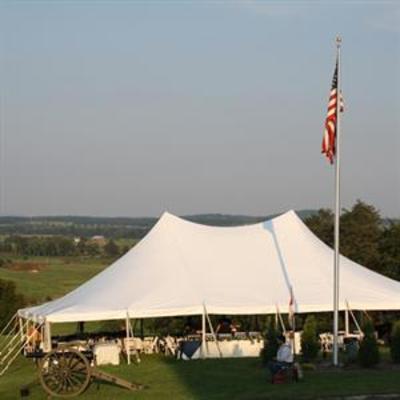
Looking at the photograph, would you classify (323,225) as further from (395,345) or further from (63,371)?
(63,371)

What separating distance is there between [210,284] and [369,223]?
840 inches

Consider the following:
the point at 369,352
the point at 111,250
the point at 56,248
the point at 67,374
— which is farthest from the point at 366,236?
the point at 56,248

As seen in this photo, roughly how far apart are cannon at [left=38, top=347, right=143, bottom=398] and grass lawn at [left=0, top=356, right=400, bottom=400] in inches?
7.3

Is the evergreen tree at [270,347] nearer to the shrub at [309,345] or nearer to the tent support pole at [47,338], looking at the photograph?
the shrub at [309,345]

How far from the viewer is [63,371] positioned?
17.3 metres

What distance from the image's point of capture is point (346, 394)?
14.8 meters

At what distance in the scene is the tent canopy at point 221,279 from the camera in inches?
880

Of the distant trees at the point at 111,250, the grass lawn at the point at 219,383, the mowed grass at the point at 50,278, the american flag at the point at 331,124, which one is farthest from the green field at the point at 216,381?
the distant trees at the point at 111,250

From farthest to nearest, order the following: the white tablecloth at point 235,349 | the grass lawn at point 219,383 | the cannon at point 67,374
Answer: the white tablecloth at point 235,349, the cannon at point 67,374, the grass lawn at point 219,383

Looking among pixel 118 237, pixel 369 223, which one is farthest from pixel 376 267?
pixel 118 237

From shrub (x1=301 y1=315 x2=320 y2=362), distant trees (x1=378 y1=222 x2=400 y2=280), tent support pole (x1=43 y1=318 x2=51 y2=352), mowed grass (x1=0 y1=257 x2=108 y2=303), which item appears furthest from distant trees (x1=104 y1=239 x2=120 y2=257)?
shrub (x1=301 y1=315 x2=320 y2=362)

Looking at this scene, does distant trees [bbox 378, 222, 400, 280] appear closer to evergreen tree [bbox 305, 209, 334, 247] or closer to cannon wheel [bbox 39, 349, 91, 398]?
evergreen tree [bbox 305, 209, 334, 247]

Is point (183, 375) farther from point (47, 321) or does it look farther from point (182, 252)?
point (182, 252)

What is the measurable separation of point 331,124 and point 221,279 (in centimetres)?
606
